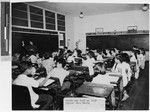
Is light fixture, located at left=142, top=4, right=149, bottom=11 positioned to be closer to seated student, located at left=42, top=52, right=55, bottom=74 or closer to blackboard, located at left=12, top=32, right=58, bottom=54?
blackboard, located at left=12, top=32, right=58, bottom=54

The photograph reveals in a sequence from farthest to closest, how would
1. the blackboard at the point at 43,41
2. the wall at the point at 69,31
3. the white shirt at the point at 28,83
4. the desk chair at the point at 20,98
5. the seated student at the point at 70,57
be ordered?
the seated student at the point at 70,57 → the blackboard at the point at 43,41 → the wall at the point at 69,31 → the white shirt at the point at 28,83 → the desk chair at the point at 20,98

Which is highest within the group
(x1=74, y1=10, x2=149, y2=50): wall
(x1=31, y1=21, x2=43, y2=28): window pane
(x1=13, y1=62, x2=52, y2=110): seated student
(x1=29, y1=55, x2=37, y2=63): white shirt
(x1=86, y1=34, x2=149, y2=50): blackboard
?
(x1=31, y1=21, x2=43, y2=28): window pane

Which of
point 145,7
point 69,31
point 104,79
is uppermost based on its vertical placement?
point 145,7

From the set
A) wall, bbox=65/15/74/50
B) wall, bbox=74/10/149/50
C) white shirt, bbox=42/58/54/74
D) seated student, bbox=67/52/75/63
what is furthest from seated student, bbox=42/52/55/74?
wall, bbox=74/10/149/50

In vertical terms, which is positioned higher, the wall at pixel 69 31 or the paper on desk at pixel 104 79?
the wall at pixel 69 31

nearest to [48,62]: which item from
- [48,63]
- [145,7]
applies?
[48,63]

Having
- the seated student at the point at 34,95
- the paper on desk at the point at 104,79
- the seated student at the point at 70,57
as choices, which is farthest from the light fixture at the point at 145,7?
the seated student at the point at 34,95

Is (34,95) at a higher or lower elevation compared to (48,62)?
lower

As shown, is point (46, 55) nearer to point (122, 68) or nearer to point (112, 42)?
point (112, 42)

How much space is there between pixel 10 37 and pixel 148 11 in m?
1.34

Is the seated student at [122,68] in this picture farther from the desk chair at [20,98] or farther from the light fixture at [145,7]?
the desk chair at [20,98]

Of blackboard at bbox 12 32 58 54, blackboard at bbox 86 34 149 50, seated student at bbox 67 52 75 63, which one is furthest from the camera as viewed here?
seated student at bbox 67 52 75 63

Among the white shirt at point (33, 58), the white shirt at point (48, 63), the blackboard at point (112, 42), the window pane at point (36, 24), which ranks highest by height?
the window pane at point (36, 24)

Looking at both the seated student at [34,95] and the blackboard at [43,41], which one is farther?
the blackboard at [43,41]
